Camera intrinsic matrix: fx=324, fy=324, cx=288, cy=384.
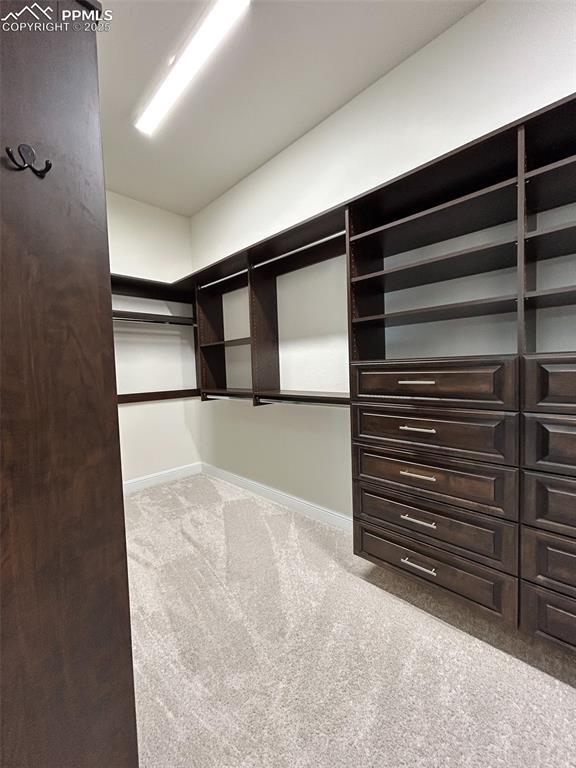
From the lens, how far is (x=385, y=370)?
1601 millimetres

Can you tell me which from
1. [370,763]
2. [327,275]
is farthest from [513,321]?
[370,763]

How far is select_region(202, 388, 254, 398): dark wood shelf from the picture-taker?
2639 millimetres

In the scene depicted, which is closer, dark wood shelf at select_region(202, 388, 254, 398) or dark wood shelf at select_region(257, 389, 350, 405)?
dark wood shelf at select_region(257, 389, 350, 405)

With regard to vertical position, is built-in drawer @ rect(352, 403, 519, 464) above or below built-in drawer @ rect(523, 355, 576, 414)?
below

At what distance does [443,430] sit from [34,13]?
1694mm

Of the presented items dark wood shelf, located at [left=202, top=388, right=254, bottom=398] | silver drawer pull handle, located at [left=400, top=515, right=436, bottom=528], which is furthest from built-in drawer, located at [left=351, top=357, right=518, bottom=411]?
dark wood shelf, located at [left=202, top=388, right=254, bottom=398]

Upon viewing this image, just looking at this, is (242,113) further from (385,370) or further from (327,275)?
(385,370)

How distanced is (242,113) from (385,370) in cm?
200

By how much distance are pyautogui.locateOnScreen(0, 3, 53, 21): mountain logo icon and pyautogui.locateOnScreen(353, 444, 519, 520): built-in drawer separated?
1.74 metres

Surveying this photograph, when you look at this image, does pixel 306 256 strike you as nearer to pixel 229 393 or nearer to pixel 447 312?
pixel 447 312

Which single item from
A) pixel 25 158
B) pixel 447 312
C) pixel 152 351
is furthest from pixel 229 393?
pixel 25 158

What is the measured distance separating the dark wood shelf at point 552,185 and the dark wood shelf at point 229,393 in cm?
196

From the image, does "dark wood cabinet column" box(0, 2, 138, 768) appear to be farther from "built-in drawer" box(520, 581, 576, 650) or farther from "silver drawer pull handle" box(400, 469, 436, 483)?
"built-in drawer" box(520, 581, 576, 650)

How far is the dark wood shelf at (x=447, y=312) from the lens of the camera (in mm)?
1352
